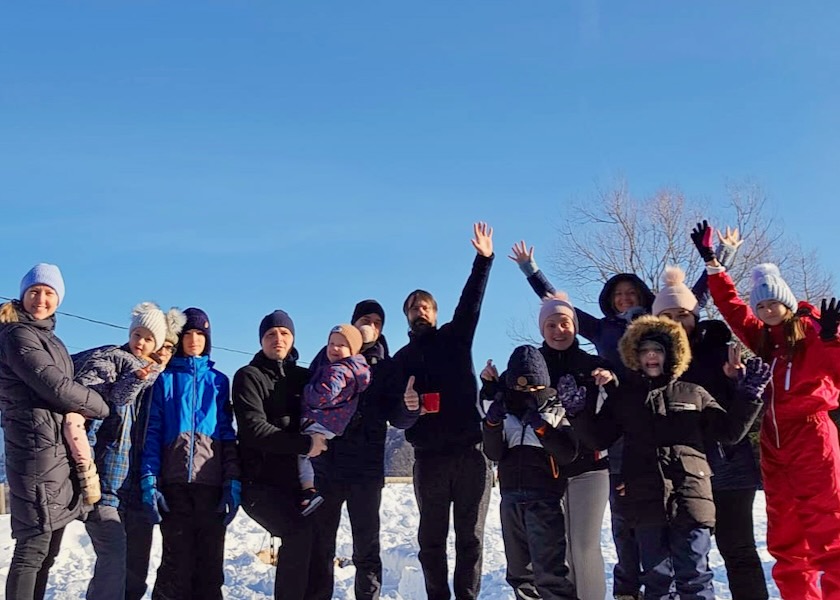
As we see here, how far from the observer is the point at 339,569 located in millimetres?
7918

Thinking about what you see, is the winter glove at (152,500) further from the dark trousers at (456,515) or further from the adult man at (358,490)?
the dark trousers at (456,515)

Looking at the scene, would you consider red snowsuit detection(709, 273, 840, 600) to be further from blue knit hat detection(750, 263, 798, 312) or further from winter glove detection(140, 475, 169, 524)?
winter glove detection(140, 475, 169, 524)

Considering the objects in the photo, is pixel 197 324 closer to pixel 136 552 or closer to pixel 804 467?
pixel 136 552

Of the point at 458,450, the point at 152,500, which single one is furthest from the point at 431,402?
the point at 152,500

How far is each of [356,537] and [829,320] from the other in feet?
11.4

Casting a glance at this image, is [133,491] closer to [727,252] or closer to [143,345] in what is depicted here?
[143,345]

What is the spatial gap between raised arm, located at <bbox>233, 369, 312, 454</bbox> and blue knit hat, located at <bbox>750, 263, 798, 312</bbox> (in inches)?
125

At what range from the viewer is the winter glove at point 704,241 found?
578cm

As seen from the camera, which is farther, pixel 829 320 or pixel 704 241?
pixel 704 241

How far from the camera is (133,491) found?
5125mm

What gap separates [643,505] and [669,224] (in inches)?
930

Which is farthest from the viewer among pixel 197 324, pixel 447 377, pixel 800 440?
pixel 447 377

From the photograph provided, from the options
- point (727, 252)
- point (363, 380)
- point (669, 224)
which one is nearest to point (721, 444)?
point (727, 252)

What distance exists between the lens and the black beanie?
6.45 meters
